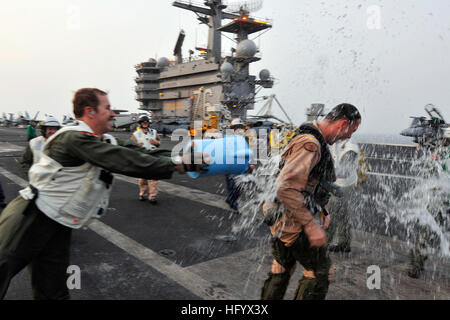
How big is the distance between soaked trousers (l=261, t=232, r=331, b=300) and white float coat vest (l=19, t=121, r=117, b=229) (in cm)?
162

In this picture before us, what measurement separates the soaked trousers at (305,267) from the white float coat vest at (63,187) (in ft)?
5.30

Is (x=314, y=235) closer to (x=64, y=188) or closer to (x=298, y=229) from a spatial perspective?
(x=298, y=229)

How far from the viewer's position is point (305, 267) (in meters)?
2.44

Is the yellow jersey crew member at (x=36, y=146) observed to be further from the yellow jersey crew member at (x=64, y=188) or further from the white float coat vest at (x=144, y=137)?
the white float coat vest at (x=144, y=137)

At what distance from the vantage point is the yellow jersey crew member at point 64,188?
6.22 ft

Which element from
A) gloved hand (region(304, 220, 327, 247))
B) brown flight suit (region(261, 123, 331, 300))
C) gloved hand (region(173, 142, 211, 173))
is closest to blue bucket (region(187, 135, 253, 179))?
gloved hand (region(173, 142, 211, 173))

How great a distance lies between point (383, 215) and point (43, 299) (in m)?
6.82

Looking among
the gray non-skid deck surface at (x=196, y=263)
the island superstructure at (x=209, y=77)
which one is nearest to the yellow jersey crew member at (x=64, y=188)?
the gray non-skid deck surface at (x=196, y=263)

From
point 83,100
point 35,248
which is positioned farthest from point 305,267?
point 83,100

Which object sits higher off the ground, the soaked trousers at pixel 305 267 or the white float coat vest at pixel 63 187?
the white float coat vest at pixel 63 187

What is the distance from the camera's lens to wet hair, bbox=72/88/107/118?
2.20 m

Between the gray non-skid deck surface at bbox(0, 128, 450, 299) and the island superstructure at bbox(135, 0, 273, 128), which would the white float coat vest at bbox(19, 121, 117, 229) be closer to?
the gray non-skid deck surface at bbox(0, 128, 450, 299)
